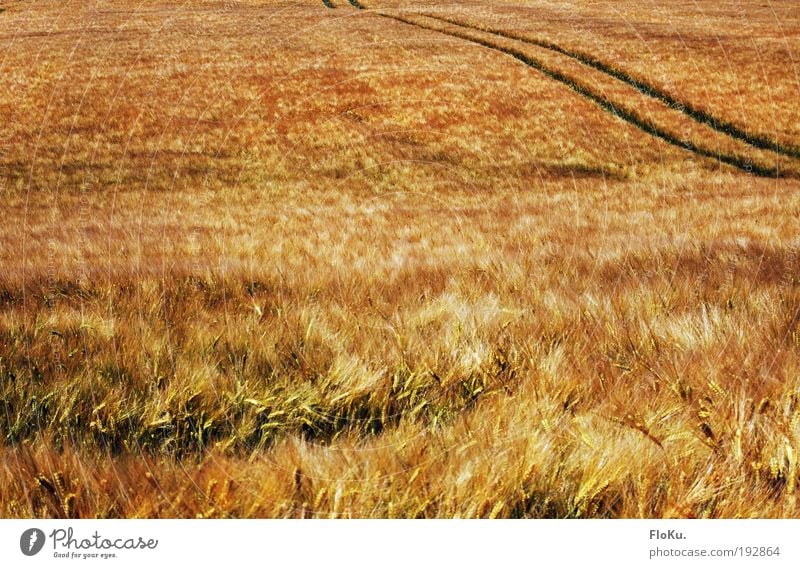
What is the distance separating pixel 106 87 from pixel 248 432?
15843 mm

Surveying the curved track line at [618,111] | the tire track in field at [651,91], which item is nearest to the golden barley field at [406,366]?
the tire track in field at [651,91]

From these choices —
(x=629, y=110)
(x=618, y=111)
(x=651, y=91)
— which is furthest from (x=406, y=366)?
(x=651, y=91)

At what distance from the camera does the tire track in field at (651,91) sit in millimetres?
13156

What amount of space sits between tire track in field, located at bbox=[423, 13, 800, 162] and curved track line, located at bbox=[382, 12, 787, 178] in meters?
0.42

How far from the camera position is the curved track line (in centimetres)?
1287

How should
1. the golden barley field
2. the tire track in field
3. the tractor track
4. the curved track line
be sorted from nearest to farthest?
the golden barley field, the tractor track, the curved track line, the tire track in field

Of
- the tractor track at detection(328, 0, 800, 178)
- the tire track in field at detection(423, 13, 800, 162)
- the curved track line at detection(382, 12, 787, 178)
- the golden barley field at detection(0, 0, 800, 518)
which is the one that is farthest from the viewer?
the tire track in field at detection(423, 13, 800, 162)

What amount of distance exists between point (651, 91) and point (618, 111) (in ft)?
10.3

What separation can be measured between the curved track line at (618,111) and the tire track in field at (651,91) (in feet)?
1.39

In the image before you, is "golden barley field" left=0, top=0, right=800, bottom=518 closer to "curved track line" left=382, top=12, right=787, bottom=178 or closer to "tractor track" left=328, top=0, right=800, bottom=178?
"tractor track" left=328, top=0, right=800, bottom=178

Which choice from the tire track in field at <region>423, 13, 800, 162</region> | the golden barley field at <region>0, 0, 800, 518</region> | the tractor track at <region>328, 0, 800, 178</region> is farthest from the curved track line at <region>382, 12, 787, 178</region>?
the golden barley field at <region>0, 0, 800, 518</region>

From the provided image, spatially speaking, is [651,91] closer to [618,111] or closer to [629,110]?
[629,110]

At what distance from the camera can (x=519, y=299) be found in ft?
7.73
